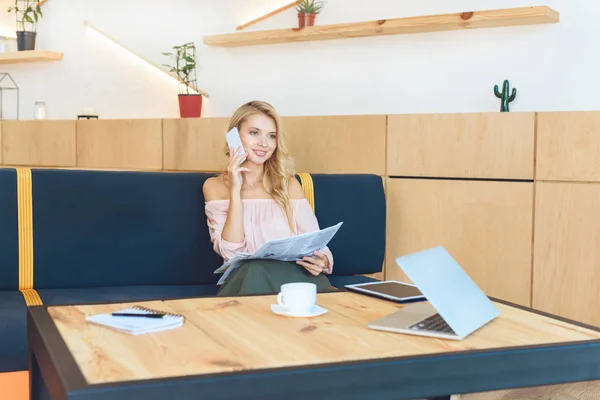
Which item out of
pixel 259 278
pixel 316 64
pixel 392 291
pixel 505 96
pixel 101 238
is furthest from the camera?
pixel 316 64

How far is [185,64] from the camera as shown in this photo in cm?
501

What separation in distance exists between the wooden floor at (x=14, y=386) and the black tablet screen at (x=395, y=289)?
3.63 ft

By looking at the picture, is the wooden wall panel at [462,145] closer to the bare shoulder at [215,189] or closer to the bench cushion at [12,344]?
the bare shoulder at [215,189]

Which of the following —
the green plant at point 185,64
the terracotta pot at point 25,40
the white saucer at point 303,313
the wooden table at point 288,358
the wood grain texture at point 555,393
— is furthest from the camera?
the terracotta pot at point 25,40

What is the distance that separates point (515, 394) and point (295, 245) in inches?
39.3

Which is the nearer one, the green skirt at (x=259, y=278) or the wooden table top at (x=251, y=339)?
the wooden table top at (x=251, y=339)

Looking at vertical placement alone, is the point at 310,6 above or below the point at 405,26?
above

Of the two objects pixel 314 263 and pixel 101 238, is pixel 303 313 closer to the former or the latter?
pixel 314 263

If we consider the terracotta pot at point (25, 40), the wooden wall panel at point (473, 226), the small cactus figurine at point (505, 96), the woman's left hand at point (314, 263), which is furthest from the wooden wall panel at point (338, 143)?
the terracotta pot at point (25, 40)

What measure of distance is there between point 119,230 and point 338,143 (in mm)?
1297

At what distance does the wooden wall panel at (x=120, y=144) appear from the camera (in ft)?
14.9

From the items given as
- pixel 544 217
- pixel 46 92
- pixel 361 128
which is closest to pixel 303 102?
pixel 361 128

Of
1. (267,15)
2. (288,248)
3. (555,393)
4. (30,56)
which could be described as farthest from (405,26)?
(30,56)

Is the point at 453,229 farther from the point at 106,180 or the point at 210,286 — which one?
the point at 106,180
